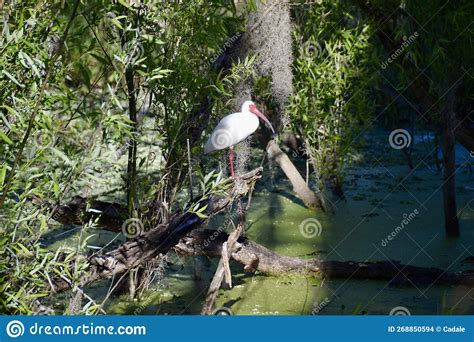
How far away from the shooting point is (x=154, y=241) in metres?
4.62

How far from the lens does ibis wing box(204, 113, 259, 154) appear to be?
17.2 feet

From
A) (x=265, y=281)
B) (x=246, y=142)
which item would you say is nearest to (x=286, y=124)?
(x=246, y=142)

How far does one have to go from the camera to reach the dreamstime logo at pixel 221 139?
5.27m

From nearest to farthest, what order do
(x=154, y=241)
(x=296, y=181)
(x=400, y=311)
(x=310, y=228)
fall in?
(x=154, y=241)
(x=400, y=311)
(x=310, y=228)
(x=296, y=181)

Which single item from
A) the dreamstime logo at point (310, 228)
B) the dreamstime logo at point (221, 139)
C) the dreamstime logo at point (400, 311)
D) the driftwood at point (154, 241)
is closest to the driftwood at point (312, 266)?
the dreamstime logo at point (400, 311)

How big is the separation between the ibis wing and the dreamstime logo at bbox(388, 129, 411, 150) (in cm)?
437

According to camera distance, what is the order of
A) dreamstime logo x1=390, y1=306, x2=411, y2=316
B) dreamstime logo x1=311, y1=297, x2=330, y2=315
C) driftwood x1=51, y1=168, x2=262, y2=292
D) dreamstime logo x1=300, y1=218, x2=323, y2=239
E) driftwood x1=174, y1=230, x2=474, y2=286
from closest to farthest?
driftwood x1=51, y1=168, x2=262, y2=292 < dreamstime logo x1=390, y1=306, x2=411, y2=316 < dreamstime logo x1=311, y1=297, x2=330, y2=315 < driftwood x1=174, y1=230, x2=474, y2=286 < dreamstime logo x1=300, y1=218, x2=323, y2=239

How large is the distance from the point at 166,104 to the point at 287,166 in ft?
10.5

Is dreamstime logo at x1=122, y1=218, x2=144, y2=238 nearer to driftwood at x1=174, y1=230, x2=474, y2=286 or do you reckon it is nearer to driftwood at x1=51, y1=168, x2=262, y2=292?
driftwood at x1=174, y1=230, x2=474, y2=286

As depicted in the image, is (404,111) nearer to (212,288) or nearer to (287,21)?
(287,21)

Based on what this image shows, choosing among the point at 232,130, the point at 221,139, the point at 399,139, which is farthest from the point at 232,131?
the point at 399,139

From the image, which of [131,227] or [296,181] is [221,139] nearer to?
[131,227]

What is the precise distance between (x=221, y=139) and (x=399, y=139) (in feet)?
16.9

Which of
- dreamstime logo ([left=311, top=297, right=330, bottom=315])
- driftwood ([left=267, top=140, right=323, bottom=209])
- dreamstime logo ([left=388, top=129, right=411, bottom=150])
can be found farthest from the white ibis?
dreamstime logo ([left=388, top=129, right=411, bottom=150])
